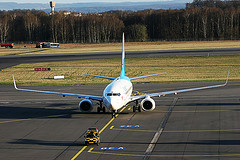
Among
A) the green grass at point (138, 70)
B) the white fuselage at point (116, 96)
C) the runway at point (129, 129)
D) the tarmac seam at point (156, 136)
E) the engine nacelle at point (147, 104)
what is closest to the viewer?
the tarmac seam at point (156, 136)

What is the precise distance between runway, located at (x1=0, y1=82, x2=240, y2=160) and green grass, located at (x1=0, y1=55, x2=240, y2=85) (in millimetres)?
21038

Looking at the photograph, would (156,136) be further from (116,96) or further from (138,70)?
(138,70)

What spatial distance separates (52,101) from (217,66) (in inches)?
2069

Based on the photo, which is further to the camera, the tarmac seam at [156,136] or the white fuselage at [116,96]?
the white fuselage at [116,96]

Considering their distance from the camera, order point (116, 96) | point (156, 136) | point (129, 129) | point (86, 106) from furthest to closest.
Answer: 1. point (86, 106)
2. point (116, 96)
3. point (129, 129)
4. point (156, 136)

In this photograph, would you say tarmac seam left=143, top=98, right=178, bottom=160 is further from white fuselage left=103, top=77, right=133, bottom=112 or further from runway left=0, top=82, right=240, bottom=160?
white fuselage left=103, top=77, right=133, bottom=112

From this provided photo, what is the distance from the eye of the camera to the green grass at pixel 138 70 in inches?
3263

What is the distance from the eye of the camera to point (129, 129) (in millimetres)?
39969

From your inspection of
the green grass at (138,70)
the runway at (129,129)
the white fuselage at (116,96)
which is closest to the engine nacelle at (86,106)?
the runway at (129,129)

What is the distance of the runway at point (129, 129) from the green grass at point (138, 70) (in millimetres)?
21038

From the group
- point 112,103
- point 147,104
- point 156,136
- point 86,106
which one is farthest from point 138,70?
point 156,136

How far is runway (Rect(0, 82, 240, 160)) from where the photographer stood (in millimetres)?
31703

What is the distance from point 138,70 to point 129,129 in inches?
2206

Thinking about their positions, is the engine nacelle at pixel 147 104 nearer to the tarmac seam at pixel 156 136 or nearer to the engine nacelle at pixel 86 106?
the tarmac seam at pixel 156 136
